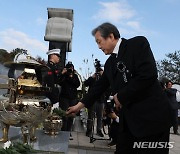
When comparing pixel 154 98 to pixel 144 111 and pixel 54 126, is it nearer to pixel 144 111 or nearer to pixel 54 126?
pixel 144 111

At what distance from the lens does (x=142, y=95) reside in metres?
2.19

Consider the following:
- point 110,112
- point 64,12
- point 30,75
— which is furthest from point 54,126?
point 64,12

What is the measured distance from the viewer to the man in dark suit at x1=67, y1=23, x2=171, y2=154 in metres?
2.14

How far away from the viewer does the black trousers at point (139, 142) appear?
7.24ft

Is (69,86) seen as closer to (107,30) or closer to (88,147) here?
(88,147)

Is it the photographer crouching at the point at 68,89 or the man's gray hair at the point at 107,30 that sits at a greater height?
the man's gray hair at the point at 107,30

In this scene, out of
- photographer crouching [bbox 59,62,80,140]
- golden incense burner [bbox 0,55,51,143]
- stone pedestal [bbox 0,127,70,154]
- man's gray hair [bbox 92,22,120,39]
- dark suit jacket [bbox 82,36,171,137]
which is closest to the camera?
dark suit jacket [bbox 82,36,171,137]

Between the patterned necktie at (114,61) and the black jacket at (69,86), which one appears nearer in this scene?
the patterned necktie at (114,61)

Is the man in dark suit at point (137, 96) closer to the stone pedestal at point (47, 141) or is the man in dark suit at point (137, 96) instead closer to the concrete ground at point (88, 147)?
the stone pedestal at point (47, 141)

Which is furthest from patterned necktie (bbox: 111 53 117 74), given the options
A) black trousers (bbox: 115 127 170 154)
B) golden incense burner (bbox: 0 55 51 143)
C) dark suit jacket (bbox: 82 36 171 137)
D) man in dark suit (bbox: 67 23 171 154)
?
golden incense burner (bbox: 0 55 51 143)

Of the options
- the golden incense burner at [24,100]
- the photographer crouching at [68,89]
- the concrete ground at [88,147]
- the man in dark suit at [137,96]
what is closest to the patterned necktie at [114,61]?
the man in dark suit at [137,96]

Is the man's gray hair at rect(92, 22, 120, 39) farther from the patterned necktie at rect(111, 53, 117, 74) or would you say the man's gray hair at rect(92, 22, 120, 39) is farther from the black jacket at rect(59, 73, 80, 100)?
the black jacket at rect(59, 73, 80, 100)

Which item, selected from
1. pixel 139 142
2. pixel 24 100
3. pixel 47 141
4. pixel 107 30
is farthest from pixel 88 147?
pixel 107 30

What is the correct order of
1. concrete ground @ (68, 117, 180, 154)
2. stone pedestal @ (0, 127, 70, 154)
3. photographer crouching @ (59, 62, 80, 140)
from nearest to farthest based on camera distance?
stone pedestal @ (0, 127, 70, 154) < concrete ground @ (68, 117, 180, 154) < photographer crouching @ (59, 62, 80, 140)
